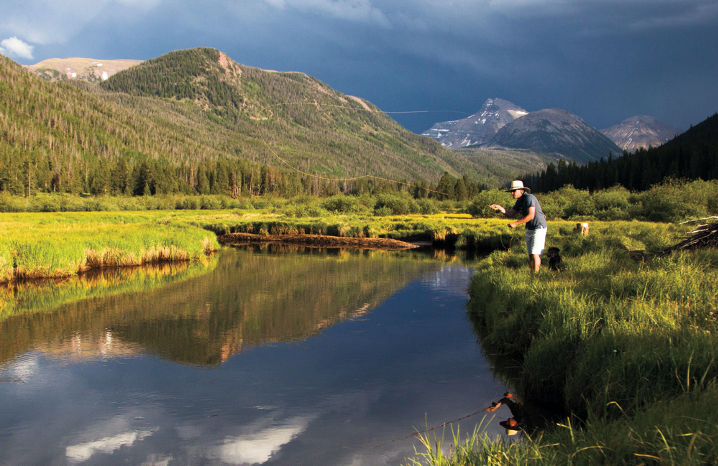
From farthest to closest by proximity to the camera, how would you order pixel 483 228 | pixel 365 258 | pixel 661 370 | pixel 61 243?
pixel 483 228 → pixel 365 258 → pixel 61 243 → pixel 661 370

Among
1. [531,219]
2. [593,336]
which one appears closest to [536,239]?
[531,219]

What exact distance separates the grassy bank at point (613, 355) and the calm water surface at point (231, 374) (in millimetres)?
1049

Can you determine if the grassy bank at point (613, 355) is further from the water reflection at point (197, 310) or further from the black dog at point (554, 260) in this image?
the water reflection at point (197, 310)

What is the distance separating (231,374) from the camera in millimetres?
8867

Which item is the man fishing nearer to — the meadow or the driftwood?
the meadow

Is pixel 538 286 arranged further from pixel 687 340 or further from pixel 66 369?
pixel 66 369

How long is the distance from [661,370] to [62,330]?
12.0m

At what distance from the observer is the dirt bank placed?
33.6m

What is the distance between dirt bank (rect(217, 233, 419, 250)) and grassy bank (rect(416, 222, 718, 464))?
2102cm

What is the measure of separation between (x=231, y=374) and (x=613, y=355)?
6122 mm

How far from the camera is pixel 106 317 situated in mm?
12898

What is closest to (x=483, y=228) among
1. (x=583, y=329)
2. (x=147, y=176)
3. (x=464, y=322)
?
(x=464, y=322)

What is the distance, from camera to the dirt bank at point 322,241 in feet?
110

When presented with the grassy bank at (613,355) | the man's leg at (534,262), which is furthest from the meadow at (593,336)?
the man's leg at (534,262)
